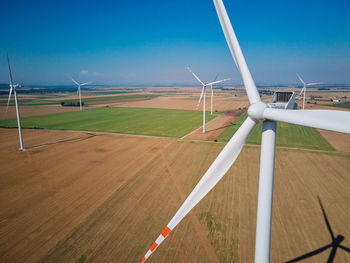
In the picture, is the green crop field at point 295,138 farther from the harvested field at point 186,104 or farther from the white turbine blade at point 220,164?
the harvested field at point 186,104

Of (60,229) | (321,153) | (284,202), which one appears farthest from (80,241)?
(321,153)

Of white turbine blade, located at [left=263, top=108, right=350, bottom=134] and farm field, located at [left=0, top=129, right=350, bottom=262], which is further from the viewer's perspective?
farm field, located at [left=0, top=129, right=350, bottom=262]

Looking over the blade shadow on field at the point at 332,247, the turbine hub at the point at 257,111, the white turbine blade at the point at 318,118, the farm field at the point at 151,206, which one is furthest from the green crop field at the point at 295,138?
the white turbine blade at the point at 318,118

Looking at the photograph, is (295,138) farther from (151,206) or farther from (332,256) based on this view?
(151,206)

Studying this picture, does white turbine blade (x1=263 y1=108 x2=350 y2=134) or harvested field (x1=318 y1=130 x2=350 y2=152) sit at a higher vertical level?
white turbine blade (x1=263 y1=108 x2=350 y2=134)

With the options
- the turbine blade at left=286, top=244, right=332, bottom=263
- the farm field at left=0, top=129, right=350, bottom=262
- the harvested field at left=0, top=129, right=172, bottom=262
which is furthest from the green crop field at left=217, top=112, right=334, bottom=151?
the turbine blade at left=286, top=244, right=332, bottom=263

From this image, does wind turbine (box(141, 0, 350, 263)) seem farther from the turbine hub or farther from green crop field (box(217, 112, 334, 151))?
green crop field (box(217, 112, 334, 151))
